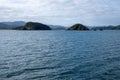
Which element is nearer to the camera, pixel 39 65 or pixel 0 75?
pixel 0 75

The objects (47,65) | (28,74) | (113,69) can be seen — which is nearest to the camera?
(28,74)

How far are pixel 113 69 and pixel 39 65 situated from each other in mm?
11463

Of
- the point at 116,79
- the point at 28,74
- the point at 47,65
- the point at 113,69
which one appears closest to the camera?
the point at 116,79

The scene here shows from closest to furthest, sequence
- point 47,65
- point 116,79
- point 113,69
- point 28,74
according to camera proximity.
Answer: point 116,79 < point 28,74 < point 113,69 < point 47,65

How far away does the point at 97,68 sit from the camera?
30781mm

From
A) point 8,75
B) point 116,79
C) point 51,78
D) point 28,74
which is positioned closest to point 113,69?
point 116,79

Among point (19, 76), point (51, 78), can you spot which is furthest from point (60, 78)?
point (19, 76)

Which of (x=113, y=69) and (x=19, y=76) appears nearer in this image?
(x=19, y=76)

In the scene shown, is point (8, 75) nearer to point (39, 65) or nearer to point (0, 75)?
point (0, 75)

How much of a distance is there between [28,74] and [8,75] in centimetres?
255

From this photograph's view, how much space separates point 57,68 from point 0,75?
335 inches

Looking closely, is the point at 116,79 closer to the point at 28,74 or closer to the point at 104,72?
the point at 104,72

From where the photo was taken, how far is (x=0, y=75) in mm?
26078

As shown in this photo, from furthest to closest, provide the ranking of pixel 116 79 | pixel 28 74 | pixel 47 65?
pixel 47 65 < pixel 28 74 < pixel 116 79
